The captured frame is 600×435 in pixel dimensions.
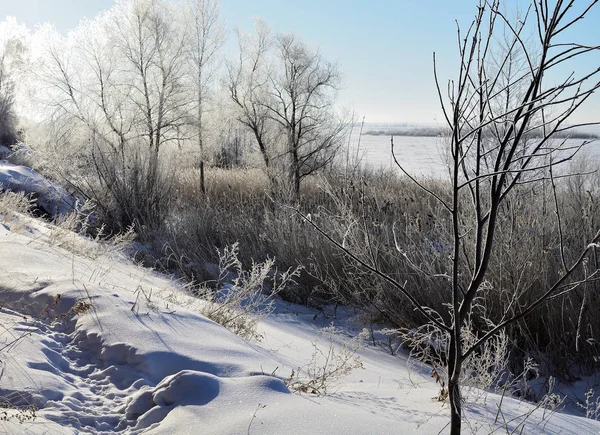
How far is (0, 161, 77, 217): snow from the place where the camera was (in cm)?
921

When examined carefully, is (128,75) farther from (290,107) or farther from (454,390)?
(454,390)

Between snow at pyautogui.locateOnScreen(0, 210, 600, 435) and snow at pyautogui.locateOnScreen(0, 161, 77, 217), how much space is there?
6644 mm

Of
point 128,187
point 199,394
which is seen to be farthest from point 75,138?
point 199,394

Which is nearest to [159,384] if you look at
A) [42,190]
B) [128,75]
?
[42,190]

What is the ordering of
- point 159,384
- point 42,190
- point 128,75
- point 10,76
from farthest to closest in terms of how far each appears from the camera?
point 10,76 < point 128,75 < point 42,190 < point 159,384

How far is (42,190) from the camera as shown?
942cm

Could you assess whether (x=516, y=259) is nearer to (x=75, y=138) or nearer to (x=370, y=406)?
(x=370, y=406)

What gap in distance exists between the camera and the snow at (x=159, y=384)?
5.67 feet

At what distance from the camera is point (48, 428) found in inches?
64.2

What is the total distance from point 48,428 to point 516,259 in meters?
3.85

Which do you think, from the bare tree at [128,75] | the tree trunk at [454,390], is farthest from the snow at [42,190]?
the tree trunk at [454,390]

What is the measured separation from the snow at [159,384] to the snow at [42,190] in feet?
21.8

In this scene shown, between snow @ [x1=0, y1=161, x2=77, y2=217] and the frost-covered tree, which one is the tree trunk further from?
the frost-covered tree

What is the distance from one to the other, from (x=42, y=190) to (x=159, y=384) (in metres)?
8.68
